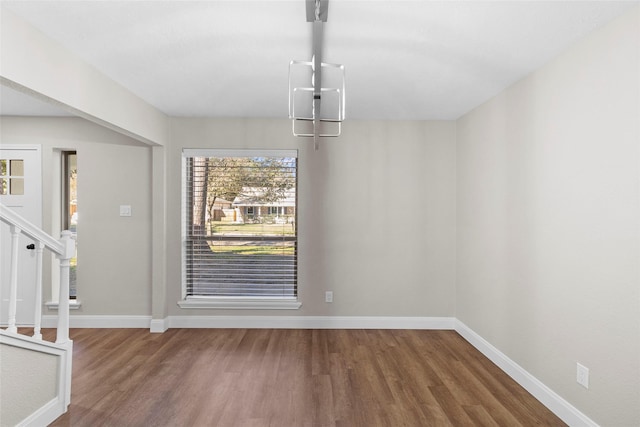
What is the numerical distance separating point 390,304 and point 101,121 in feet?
11.1

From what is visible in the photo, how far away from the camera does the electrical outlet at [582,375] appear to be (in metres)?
2.21

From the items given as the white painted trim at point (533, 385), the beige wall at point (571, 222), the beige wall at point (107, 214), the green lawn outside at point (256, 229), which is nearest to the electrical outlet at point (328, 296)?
the green lawn outside at point (256, 229)

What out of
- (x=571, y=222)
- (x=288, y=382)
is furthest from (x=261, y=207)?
(x=571, y=222)

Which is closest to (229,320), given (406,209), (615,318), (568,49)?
(406,209)

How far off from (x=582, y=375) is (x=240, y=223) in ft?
10.9

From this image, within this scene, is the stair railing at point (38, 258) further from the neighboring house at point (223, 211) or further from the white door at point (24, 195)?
the white door at point (24, 195)

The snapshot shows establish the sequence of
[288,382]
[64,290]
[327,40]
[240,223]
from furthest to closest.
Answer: [240,223]
[288,382]
[64,290]
[327,40]

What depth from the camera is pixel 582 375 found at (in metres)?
2.24

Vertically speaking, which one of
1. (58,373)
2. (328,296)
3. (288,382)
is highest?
(328,296)

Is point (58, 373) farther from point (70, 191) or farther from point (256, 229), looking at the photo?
point (70, 191)

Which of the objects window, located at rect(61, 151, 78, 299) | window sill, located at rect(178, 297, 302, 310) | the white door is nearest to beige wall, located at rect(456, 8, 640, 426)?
window sill, located at rect(178, 297, 302, 310)

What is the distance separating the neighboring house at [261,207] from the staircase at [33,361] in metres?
1.87

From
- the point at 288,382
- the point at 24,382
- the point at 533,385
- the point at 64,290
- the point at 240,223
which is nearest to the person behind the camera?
the point at 24,382

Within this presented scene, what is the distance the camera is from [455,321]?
422 cm
